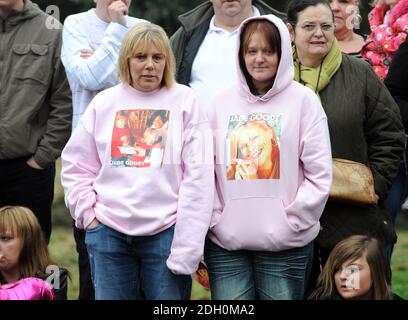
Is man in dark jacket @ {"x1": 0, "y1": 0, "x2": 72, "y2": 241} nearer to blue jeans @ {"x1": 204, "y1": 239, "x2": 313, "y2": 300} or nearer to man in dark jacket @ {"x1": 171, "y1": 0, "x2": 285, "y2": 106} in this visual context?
man in dark jacket @ {"x1": 171, "y1": 0, "x2": 285, "y2": 106}

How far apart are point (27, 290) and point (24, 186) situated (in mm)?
979

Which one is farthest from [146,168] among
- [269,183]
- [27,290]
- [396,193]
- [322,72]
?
[396,193]

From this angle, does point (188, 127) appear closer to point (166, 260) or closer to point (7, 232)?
point (166, 260)

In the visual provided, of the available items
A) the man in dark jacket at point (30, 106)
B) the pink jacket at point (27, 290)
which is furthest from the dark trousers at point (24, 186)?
the pink jacket at point (27, 290)

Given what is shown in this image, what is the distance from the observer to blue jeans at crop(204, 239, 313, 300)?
587cm

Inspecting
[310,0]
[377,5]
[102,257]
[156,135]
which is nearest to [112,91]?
[156,135]

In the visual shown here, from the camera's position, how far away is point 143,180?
582cm

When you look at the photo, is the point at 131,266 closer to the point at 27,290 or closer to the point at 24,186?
the point at 27,290

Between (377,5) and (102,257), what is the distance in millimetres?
2524

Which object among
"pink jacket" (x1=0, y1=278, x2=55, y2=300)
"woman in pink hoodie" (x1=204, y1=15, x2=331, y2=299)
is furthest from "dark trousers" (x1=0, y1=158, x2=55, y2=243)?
"woman in pink hoodie" (x1=204, y1=15, x2=331, y2=299)

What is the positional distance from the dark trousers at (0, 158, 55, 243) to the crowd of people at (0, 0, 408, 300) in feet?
1.66

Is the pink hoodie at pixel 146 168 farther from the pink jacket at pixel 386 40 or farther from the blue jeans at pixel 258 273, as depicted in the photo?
the pink jacket at pixel 386 40

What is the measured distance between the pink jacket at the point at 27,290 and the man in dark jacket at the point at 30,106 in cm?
86

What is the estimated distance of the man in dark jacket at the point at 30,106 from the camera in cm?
695
